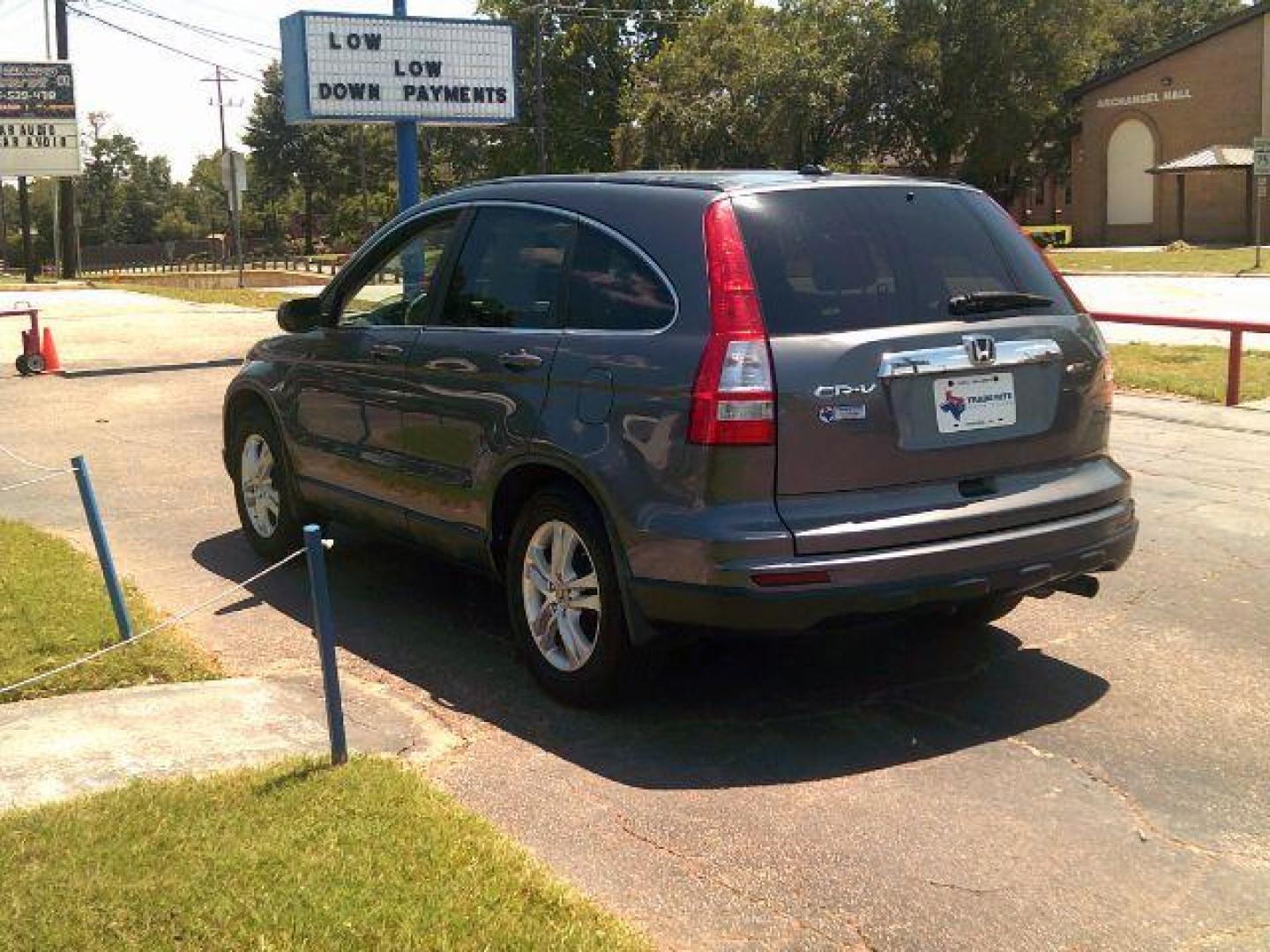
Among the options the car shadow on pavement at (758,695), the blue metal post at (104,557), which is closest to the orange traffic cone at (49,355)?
the car shadow on pavement at (758,695)

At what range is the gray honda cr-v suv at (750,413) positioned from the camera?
4.18 meters

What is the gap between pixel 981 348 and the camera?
445 cm

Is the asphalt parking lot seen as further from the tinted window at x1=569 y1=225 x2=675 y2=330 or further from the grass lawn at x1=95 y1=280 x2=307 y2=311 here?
the grass lawn at x1=95 y1=280 x2=307 y2=311

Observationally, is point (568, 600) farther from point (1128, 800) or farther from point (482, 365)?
point (1128, 800)

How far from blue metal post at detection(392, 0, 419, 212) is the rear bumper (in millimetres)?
16420

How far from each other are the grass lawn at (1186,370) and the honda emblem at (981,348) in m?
8.76

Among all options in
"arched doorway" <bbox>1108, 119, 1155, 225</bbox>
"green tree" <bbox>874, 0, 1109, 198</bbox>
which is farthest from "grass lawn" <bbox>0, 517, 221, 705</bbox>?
"arched doorway" <bbox>1108, 119, 1155, 225</bbox>

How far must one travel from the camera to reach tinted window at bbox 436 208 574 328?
198 inches

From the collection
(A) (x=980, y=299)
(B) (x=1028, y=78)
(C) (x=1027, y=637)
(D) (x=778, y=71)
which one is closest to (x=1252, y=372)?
(C) (x=1027, y=637)

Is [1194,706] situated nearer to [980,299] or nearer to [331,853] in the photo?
[980,299]

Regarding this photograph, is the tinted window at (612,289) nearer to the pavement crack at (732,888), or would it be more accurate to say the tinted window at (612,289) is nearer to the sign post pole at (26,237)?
the pavement crack at (732,888)

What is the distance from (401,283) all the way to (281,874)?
10.9 feet

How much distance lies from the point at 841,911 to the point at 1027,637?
2.48 meters

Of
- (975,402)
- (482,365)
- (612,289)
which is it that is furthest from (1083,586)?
(482,365)
